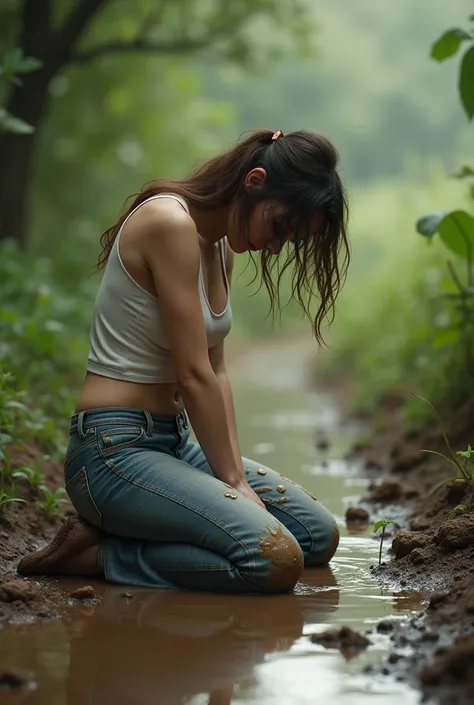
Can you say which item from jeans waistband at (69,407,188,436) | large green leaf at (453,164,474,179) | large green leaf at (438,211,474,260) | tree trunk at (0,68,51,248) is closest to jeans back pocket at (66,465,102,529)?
jeans waistband at (69,407,188,436)

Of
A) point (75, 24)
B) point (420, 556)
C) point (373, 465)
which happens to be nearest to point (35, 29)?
point (75, 24)

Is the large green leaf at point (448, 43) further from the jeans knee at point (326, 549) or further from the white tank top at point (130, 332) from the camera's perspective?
the jeans knee at point (326, 549)

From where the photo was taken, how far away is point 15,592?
108 inches

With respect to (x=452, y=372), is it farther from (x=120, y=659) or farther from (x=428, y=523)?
(x=120, y=659)

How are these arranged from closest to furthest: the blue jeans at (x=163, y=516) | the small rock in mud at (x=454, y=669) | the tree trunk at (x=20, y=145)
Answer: the small rock in mud at (x=454, y=669), the blue jeans at (x=163, y=516), the tree trunk at (x=20, y=145)

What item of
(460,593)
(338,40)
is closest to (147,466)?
(460,593)

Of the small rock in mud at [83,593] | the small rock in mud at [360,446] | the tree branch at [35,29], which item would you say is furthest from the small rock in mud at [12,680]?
the tree branch at [35,29]

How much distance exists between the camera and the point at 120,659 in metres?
2.38

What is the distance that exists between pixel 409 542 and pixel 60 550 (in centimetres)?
102

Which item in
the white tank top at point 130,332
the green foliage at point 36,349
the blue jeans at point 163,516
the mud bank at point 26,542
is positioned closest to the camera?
the mud bank at point 26,542

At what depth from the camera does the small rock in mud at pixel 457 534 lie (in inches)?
120

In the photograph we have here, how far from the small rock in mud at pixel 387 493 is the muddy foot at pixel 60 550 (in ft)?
5.14

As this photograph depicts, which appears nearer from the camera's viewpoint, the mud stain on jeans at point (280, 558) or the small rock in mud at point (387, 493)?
the mud stain on jeans at point (280, 558)

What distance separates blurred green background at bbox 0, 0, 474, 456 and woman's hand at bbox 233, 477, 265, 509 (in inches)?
27.3
